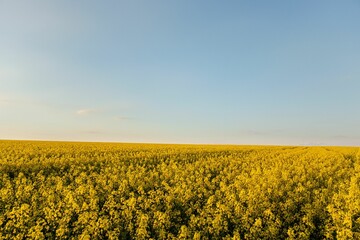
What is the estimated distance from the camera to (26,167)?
23.1m

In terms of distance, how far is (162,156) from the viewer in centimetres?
3456

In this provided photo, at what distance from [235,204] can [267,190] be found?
11.1 ft

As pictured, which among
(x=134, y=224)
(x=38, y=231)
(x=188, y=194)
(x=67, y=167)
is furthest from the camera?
(x=67, y=167)

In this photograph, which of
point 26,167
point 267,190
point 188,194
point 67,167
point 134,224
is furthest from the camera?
point 67,167

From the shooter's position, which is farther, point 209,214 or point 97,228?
point 209,214

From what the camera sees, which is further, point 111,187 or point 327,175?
point 327,175

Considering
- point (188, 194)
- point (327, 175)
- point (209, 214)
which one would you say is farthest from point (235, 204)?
point (327, 175)

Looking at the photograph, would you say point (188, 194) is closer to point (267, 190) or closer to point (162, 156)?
point (267, 190)

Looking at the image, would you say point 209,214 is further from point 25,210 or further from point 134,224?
point 25,210

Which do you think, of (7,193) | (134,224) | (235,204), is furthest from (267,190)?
(7,193)

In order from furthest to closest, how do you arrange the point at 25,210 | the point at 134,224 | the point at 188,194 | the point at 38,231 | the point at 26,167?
the point at 26,167, the point at 188,194, the point at 25,210, the point at 134,224, the point at 38,231

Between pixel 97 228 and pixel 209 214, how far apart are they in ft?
12.8

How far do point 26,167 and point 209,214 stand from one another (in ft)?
56.3

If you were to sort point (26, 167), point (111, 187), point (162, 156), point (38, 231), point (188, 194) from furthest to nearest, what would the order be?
point (162, 156), point (26, 167), point (111, 187), point (188, 194), point (38, 231)
